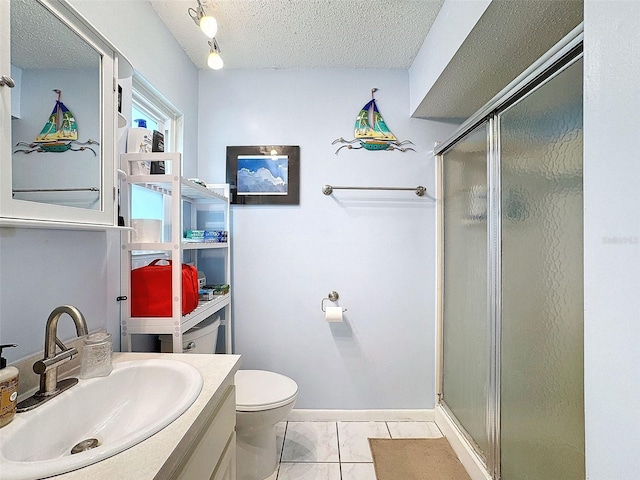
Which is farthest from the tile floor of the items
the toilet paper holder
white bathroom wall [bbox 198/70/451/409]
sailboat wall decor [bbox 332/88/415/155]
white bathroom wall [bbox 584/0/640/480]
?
sailboat wall decor [bbox 332/88/415/155]

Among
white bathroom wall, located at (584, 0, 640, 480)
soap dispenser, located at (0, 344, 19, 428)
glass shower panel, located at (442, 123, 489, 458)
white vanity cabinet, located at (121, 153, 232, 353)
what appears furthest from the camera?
glass shower panel, located at (442, 123, 489, 458)

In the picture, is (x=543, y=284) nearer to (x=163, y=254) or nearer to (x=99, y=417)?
(x=99, y=417)

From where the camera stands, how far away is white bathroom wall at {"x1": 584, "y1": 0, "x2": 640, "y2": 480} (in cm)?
56

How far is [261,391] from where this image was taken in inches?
63.6

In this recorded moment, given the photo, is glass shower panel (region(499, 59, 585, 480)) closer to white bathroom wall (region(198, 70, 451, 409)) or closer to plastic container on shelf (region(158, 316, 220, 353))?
white bathroom wall (region(198, 70, 451, 409))

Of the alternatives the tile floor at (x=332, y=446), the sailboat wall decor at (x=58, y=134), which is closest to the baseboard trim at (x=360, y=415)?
the tile floor at (x=332, y=446)

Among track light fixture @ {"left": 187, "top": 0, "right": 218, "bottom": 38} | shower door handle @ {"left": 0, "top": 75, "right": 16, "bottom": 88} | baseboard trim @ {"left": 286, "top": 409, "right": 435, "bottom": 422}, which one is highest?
track light fixture @ {"left": 187, "top": 0, "right": 218, "bottom": 38}

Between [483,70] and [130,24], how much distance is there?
1.65 meters

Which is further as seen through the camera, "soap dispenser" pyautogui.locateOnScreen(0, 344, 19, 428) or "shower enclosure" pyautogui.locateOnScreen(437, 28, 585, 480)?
"shower enclosure" pyautogui.locateOnScreen(437, 28, 585, 480)

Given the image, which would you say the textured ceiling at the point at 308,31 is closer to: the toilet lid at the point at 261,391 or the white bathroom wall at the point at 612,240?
the white bathroom wall at the point at 612,240

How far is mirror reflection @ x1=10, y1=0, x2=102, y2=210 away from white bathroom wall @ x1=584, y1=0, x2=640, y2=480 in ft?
4.18

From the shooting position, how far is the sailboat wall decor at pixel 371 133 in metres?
2.09

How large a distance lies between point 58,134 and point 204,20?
916 millimetres

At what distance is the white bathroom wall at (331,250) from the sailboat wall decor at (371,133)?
4cm
